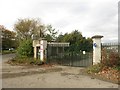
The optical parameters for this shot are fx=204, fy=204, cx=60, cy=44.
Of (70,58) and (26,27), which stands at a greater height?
(26,27)

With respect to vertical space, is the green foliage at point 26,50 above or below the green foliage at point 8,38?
below

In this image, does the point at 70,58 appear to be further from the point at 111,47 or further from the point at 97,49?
the point at 111,47

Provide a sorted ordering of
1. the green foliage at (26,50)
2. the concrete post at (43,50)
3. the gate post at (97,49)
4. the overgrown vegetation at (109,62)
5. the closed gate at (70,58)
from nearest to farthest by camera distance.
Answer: the overgrown vegetation at (109,62) → the gate post at (97,49) → the closed gate at (70,58) → the concrete post at (43,50) → the green foliage at (26,50)

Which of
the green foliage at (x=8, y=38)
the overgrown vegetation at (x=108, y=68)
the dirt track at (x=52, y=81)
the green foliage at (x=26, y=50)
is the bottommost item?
the dirt track at (x=52, y=81)

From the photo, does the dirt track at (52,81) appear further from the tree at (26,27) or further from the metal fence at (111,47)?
the tree at (26,27)

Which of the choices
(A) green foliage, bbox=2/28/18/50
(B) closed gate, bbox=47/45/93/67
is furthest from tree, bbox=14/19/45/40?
(B) closed gate, bbox=47/45/93/67

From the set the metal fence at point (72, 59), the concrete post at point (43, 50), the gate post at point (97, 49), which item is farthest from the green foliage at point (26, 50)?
the gate post at point (97, 49)

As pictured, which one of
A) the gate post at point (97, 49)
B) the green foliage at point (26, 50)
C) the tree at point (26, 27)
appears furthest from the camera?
the tree at point (26, 27)

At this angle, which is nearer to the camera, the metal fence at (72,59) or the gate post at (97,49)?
the gate post at (97,49)

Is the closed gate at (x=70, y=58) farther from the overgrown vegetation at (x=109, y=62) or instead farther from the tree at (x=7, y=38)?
the tree at (x=7, y=38)

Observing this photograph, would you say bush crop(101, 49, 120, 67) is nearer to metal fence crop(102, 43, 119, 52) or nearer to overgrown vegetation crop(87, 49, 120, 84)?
overgrown vegetation crop(87, 49, 120, 84)

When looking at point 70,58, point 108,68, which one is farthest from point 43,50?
point 108,68

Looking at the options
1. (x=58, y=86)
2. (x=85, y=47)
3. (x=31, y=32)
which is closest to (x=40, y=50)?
(x=85, y=47)

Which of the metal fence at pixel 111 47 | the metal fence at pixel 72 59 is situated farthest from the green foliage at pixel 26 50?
the metal fence at pixel 111 47
